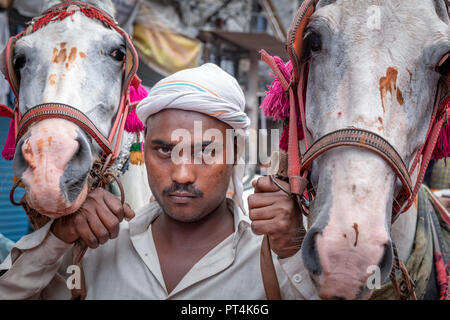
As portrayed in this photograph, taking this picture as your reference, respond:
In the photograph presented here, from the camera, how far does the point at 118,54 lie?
222 centimetres

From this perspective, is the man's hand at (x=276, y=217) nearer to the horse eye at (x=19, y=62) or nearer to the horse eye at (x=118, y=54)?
the horse eye at (x=118, y=54)

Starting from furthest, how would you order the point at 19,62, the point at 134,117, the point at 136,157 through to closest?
the point at 136,157
the point at 134,117
the point at 19,62

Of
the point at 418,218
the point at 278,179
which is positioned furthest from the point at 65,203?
the point at 418,218

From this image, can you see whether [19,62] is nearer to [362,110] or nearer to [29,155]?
[29,155]

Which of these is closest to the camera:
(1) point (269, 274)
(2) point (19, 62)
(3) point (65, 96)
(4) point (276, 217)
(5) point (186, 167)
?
(4) point (276, 217)

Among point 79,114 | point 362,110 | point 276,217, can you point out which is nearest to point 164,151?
point 79,114

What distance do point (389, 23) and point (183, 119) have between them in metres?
0.93

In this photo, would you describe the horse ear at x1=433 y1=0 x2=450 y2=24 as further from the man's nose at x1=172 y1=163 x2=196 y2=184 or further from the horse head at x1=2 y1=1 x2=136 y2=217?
the horse head at x1=2 y1=1 x2=136 y2=217

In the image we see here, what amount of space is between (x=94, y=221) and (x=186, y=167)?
44 cm

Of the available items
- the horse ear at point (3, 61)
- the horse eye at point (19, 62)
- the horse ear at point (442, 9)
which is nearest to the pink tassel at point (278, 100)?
the horse ear at point (442, 9)

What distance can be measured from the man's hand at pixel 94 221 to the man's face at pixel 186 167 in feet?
0.69

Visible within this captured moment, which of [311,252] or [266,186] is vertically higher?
[266,186]

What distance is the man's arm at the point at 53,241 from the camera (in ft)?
4.97
